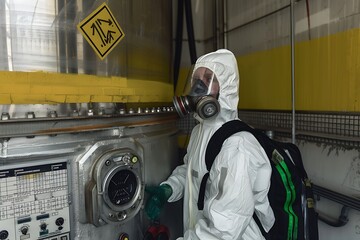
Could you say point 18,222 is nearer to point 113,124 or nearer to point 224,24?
point 113,124

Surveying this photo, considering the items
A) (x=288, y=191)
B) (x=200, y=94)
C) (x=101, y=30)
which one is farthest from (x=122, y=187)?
(x=288, y=191)

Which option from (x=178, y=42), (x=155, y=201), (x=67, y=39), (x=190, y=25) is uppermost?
(x=190, y=25)

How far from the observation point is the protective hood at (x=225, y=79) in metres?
1.35

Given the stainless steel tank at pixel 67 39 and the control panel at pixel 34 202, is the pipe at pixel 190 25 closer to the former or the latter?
the stainless steel tank at pixel 67 39

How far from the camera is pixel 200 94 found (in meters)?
1.34

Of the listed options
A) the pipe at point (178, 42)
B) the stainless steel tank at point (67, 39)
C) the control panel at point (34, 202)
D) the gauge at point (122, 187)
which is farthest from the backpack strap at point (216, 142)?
the pipe at point (178, 42)

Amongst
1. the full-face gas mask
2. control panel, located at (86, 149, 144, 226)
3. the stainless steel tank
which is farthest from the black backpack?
the stainless steel tank

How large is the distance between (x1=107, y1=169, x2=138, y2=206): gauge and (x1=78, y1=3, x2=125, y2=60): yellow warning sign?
46 cm

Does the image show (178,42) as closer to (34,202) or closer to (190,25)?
(190,25)

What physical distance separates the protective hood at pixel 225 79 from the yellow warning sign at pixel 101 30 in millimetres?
411

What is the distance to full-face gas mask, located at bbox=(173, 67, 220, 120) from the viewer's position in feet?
4.17

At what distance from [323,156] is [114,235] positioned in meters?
1.25

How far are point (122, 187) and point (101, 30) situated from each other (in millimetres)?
615

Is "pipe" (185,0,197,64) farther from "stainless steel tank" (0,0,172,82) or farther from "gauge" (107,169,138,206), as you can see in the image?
"gauge" (107,169,138,206)
